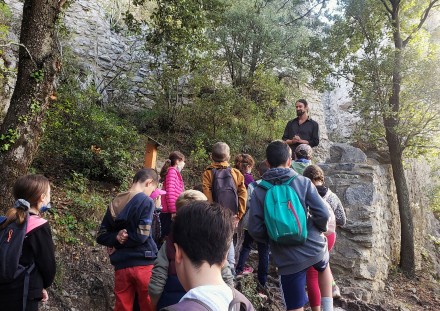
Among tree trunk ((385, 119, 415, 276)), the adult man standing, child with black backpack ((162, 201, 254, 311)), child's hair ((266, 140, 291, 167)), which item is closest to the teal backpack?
child's hair ((266, 140, 291, 167))

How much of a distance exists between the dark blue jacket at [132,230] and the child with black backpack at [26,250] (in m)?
0.60

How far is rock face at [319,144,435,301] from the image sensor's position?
23.1 feet

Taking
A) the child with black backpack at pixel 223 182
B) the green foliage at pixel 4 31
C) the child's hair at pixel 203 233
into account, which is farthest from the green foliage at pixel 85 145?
the child's hair at pixel 203 233

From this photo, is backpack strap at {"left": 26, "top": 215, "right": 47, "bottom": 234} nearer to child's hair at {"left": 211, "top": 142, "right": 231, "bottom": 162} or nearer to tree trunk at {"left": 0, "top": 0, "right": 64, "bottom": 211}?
tree trunk at {"left": 0, "top": 0, "right": 64, "bottom": 211}

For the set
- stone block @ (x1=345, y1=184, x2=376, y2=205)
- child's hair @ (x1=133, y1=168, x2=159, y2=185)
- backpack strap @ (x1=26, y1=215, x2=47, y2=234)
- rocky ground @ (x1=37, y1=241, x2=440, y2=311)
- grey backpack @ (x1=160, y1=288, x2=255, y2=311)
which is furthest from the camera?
stone block @ (x1=345, y1=184, x2=376, y2=205)

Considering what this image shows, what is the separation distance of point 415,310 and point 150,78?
349 inches

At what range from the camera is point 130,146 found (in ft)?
28.4

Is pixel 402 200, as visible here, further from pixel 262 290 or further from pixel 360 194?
pixel 262 290

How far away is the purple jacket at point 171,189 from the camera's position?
492cm

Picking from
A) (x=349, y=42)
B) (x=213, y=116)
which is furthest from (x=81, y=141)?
(x=349, y=42)

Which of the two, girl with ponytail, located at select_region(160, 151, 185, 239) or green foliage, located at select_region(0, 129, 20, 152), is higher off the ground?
green foliage, located at select_region(0, 129, 20, 152)

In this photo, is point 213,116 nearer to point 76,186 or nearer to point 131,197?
point 76,186

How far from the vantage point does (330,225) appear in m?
3.96

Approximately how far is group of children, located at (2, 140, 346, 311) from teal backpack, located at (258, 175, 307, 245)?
0.09m
